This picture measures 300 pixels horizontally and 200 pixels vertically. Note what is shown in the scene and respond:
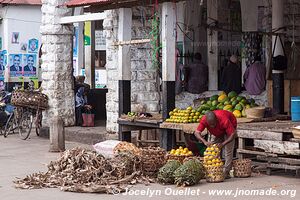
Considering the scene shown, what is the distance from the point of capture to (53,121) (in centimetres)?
1555

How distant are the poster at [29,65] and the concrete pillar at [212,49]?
10.7 metres

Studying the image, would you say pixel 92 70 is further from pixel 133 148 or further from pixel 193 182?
pixel 193 182

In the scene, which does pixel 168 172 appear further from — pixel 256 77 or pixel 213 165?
pixel 256 77

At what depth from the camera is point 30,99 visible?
18.1 metres

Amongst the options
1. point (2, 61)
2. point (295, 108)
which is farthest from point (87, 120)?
point (2, 61)

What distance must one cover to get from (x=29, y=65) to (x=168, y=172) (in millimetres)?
17126

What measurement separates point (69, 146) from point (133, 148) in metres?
4.91

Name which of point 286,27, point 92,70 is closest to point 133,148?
point 286,27

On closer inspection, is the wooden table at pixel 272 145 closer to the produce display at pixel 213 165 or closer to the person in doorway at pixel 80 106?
the produce display at pixel 213 165

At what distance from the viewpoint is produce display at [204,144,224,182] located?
10.8 meters

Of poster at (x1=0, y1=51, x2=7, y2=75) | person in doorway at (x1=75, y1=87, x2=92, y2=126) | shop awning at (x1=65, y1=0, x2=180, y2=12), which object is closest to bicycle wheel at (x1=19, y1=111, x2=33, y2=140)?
person in doorway at (x1=75, y1=87, x2=92, y2=126)

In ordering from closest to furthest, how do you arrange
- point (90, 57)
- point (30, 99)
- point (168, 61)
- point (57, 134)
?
1. point (168, 61)
2. point (57, 134)
3. point (30, 99)
4. point (90, 57)

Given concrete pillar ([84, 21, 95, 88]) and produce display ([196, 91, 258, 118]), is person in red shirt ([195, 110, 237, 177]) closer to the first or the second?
produce display ([196, 91, 258, 118])

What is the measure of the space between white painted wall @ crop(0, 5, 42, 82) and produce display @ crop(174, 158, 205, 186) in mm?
17052
